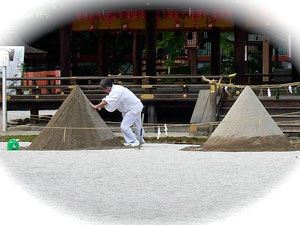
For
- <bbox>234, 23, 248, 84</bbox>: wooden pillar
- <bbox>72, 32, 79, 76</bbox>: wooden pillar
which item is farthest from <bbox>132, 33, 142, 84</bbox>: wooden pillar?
<bbox>234, 23, 248, 84</bbox>: wooden pillar

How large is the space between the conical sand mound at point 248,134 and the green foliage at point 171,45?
20.0 meters

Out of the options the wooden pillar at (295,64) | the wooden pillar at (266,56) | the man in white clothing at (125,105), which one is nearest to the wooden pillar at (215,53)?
the wooden pillar at (266,56)

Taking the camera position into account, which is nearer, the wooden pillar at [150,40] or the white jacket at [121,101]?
the white jacket at [121,101]

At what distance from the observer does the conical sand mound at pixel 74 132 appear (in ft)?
44.1

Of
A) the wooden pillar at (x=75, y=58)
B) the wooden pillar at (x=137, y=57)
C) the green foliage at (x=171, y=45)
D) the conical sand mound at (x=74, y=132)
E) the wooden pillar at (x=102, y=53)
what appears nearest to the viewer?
the conical sand mound at (x=74, y=132)

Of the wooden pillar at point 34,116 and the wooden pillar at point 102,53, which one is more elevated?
the wooden pillar at point 102,53

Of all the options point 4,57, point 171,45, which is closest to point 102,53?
point 4,57

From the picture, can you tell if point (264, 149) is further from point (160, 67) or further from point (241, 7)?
point (160, 67)

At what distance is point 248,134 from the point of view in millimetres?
13078

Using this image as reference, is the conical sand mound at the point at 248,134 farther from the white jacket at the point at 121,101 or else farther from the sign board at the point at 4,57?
the sign board at the point at 4,57

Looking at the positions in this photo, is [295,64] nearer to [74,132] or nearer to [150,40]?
[150,40]

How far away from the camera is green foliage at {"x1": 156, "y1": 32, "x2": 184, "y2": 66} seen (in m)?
34.0

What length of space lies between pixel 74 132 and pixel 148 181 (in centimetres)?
416

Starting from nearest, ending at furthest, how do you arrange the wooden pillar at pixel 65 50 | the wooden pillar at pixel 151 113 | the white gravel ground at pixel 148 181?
1. the white gravel ground at pixel 148 181
2. the wooden pillar at pixel 151 113
3. the wooden pillar at pixel 65 50
